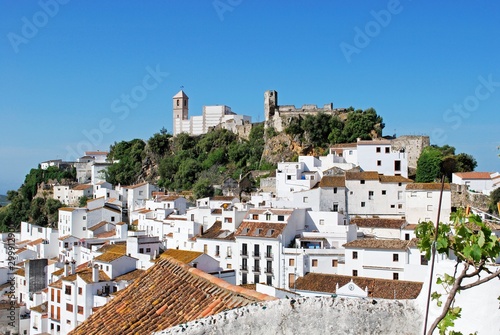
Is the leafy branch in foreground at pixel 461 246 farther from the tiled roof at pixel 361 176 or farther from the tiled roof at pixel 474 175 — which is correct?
the tiled roof at pixel 474 175

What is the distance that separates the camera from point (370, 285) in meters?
24.2

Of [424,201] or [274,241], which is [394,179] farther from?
[274,241]

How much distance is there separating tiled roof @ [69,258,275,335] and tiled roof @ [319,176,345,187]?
103 ft

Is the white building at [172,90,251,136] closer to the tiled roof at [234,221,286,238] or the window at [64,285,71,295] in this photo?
the tiled roof at [234,221,286,238]

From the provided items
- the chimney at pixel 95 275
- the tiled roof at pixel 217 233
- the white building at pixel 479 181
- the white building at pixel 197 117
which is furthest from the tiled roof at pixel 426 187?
the white building at pixel 197 117

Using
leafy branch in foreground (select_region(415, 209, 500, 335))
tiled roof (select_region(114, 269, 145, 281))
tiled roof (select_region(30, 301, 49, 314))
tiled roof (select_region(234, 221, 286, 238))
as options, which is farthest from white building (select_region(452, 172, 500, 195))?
leafy branch in foreground (select_region(415, 209, 500, 335))

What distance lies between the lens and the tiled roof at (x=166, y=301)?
4.86m

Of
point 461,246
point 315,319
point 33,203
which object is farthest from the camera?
point 33,203

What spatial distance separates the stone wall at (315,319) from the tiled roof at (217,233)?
29.3m

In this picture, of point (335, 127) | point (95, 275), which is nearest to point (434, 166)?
point (335, 127)

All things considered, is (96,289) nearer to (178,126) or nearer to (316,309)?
(316,309)

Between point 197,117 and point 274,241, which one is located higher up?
point 197,117

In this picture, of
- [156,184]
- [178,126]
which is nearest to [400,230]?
[156,184]

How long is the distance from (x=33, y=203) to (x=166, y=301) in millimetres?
68314
